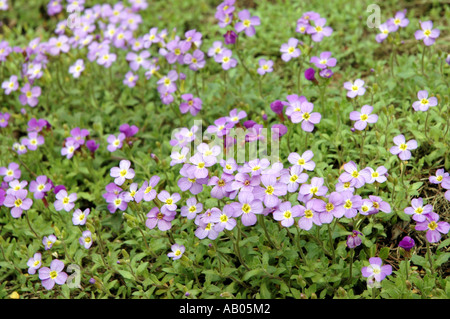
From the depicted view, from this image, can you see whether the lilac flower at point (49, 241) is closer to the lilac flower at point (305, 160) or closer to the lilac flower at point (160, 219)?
the lilac flower at point (160, 219)

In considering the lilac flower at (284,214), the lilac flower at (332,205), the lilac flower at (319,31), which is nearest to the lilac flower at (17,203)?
the lilac flower at (284,214)

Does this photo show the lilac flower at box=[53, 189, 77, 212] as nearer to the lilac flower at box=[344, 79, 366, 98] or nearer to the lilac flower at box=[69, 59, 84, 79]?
the lilac flower at box=[69, 59, 84, 79]

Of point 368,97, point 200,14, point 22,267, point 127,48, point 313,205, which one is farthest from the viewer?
point 200,14

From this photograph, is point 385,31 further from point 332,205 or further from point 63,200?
point 63,200

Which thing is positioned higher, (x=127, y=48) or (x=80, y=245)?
(x=127, y=48)

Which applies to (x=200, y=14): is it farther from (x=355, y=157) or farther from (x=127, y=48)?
(x=355, y=157)

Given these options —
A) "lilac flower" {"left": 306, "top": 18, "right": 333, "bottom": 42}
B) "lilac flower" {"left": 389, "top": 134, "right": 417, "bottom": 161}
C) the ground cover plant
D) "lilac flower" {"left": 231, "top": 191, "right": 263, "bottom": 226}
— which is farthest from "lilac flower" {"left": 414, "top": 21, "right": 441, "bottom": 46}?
"lilac flower" {"left": 231, "top": 191, "right": 263, "bottom": 226}
